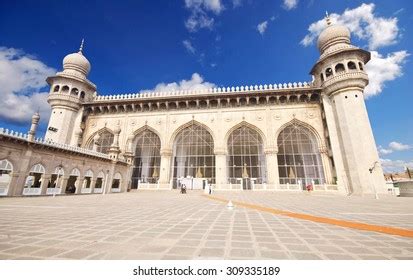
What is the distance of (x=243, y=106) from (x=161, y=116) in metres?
9.97

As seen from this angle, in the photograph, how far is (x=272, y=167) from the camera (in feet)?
66.5

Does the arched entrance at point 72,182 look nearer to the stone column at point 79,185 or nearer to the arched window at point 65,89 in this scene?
the stone column at point 79,185

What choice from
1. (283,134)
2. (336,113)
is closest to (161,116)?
(283,134)

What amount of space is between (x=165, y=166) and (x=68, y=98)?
558 inches

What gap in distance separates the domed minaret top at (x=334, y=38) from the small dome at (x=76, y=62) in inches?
1113

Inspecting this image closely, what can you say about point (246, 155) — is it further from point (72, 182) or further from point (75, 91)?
point (75, 91)

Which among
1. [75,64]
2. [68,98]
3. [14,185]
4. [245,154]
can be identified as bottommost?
[14,185]

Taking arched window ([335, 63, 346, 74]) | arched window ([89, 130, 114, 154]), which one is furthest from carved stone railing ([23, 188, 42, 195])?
arched window ([335, 63, 346, 74])

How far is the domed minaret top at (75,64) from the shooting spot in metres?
24.1

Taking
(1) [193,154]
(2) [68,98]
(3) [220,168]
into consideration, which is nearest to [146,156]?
(1) [193,154]

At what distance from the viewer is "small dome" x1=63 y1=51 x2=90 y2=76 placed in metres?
24.2

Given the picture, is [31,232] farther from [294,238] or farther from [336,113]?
[336,113]

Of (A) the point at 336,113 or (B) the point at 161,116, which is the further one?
(B) the point at 161,116
